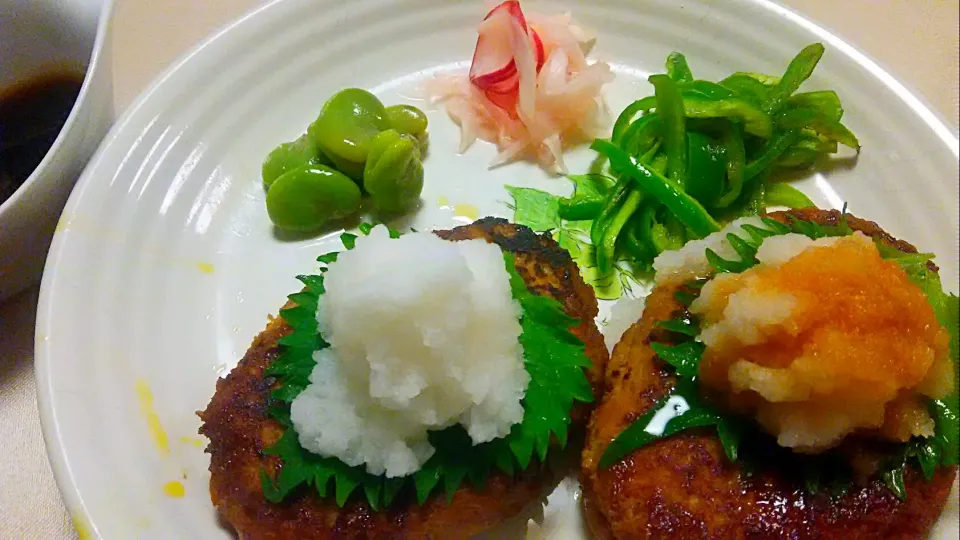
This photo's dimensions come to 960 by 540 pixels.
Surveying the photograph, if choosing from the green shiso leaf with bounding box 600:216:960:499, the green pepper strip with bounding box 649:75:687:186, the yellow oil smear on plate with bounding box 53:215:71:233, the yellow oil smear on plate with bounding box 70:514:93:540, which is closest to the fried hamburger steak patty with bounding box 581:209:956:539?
the green shiso leaf with bounding box 600:216:960:499

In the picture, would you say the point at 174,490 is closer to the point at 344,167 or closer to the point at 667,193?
the point at 344,167

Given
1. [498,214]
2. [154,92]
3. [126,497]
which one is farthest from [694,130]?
[126,497]

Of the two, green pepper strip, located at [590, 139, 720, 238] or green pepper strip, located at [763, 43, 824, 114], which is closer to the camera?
green pepper strip, located at [590, 139, 720, 238]

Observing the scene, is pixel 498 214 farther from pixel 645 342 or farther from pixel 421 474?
pixel 421 474

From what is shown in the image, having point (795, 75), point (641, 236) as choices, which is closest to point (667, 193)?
point (641, 236)

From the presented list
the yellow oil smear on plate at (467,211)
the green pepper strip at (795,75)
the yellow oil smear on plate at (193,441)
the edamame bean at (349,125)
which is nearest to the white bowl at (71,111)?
the edamame bean at (349,125)

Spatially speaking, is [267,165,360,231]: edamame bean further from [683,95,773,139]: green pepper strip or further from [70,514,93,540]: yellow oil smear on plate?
[683,95,773,139]: green pepper strip
